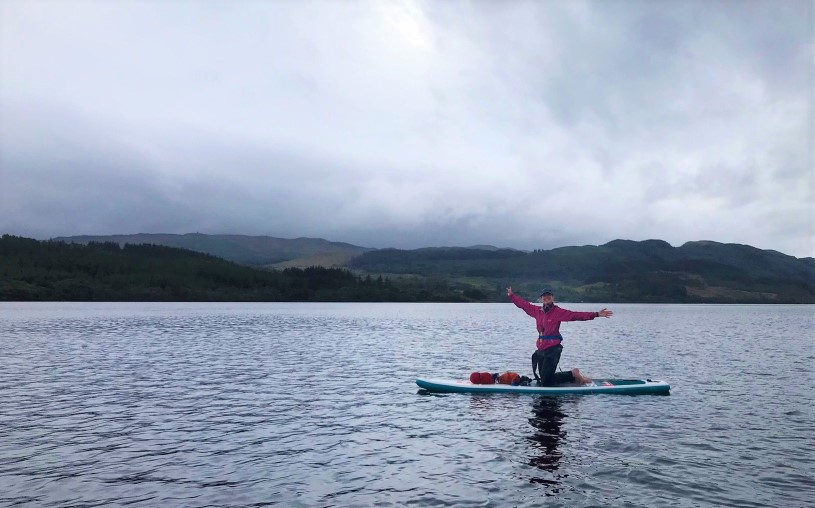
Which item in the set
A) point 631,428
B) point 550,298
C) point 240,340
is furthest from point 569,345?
point 631,428

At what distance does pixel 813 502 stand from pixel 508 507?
797 cm

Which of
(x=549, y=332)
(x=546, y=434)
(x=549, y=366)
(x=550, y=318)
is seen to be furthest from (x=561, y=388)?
(x=546, y=434)

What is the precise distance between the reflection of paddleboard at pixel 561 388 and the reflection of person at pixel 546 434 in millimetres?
582

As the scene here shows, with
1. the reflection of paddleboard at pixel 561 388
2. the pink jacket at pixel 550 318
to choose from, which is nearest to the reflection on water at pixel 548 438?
the reflection of paddleboard at pixel 561 388

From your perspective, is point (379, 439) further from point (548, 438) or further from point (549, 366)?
point (549, 366)

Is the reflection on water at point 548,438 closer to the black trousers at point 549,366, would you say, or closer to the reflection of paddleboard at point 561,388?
the reflection of paddleboard at point 561,388

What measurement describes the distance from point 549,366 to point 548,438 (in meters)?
9.03

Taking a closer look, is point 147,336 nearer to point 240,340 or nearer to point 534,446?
point 240,340

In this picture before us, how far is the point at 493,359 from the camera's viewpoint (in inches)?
2164

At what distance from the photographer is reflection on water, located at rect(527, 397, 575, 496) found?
61.2 feet

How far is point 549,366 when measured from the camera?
32500 millimetres

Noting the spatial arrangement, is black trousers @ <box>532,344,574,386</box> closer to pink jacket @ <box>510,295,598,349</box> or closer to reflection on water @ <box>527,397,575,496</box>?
pink jacket @ <box>510,295,598,349</box>

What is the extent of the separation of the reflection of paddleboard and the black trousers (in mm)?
330

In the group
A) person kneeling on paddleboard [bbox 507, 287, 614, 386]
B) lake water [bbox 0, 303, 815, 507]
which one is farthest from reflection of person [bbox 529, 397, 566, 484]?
person kneeling on paddleboard [bbox 507, 287, 614, 386]
